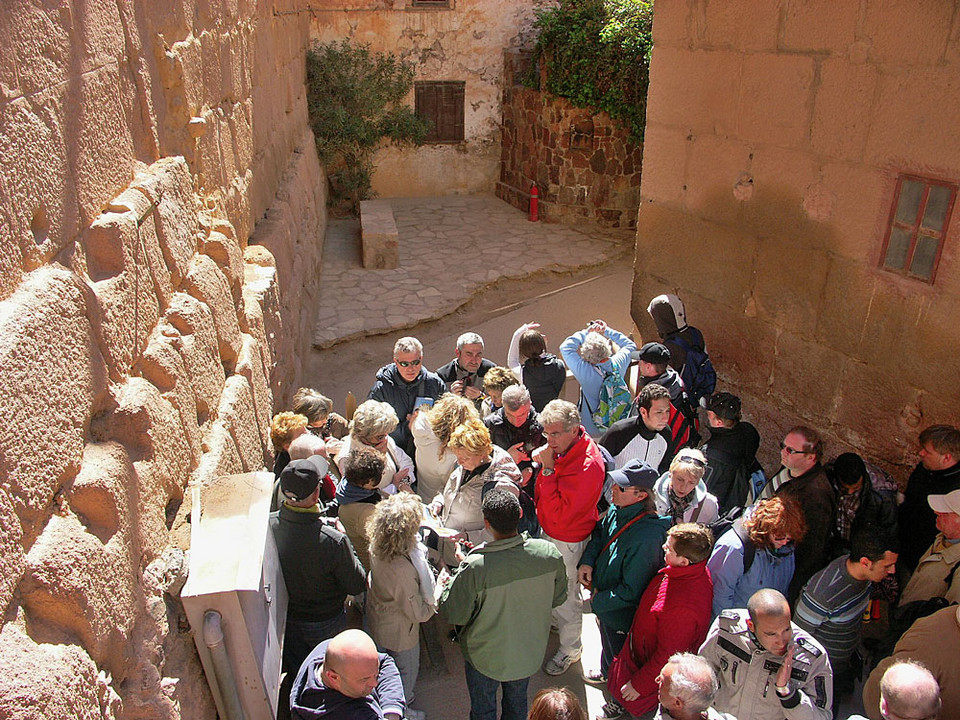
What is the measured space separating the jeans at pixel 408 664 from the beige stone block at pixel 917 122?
12.9 ft

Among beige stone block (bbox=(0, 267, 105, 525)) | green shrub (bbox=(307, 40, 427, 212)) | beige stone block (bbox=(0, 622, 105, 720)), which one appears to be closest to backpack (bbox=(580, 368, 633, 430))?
beige stone block (bbox=(0, 267, 105, 525))

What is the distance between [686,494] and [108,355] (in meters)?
2.76

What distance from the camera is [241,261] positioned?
4766 mm

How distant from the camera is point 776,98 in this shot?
5.05 meters

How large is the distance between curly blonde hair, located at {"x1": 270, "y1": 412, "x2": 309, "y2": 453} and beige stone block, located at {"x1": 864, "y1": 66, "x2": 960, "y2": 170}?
387 cm

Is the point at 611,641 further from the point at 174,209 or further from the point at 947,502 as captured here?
the point at 174,209

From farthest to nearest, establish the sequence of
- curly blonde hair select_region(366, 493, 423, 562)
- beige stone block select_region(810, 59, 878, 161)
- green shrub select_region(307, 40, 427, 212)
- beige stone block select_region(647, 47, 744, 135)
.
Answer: green shrub select_region(307, 40, 427, 212) → beige stone block select_region(647, 47, 744, 135) → beige stone block select_region(810, 59, 878, 161) → curly blonde hair select_region(366, 493, 423, 562)

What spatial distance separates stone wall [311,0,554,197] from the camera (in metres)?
13.5

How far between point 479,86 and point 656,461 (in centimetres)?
1175

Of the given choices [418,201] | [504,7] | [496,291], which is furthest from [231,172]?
[504,7]

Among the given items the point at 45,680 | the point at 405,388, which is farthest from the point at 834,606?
the point at 45,680

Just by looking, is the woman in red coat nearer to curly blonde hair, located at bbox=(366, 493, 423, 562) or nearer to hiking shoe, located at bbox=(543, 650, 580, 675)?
hiking shoe, located at bbox=(543, 650, 580, 675)

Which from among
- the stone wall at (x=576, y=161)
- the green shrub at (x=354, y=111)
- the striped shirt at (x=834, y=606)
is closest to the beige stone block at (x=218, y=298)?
the striped shirt at (x=834, y=606)

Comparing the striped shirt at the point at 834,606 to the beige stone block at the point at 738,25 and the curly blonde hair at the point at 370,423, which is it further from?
the beige stone block at the point at 738,25
